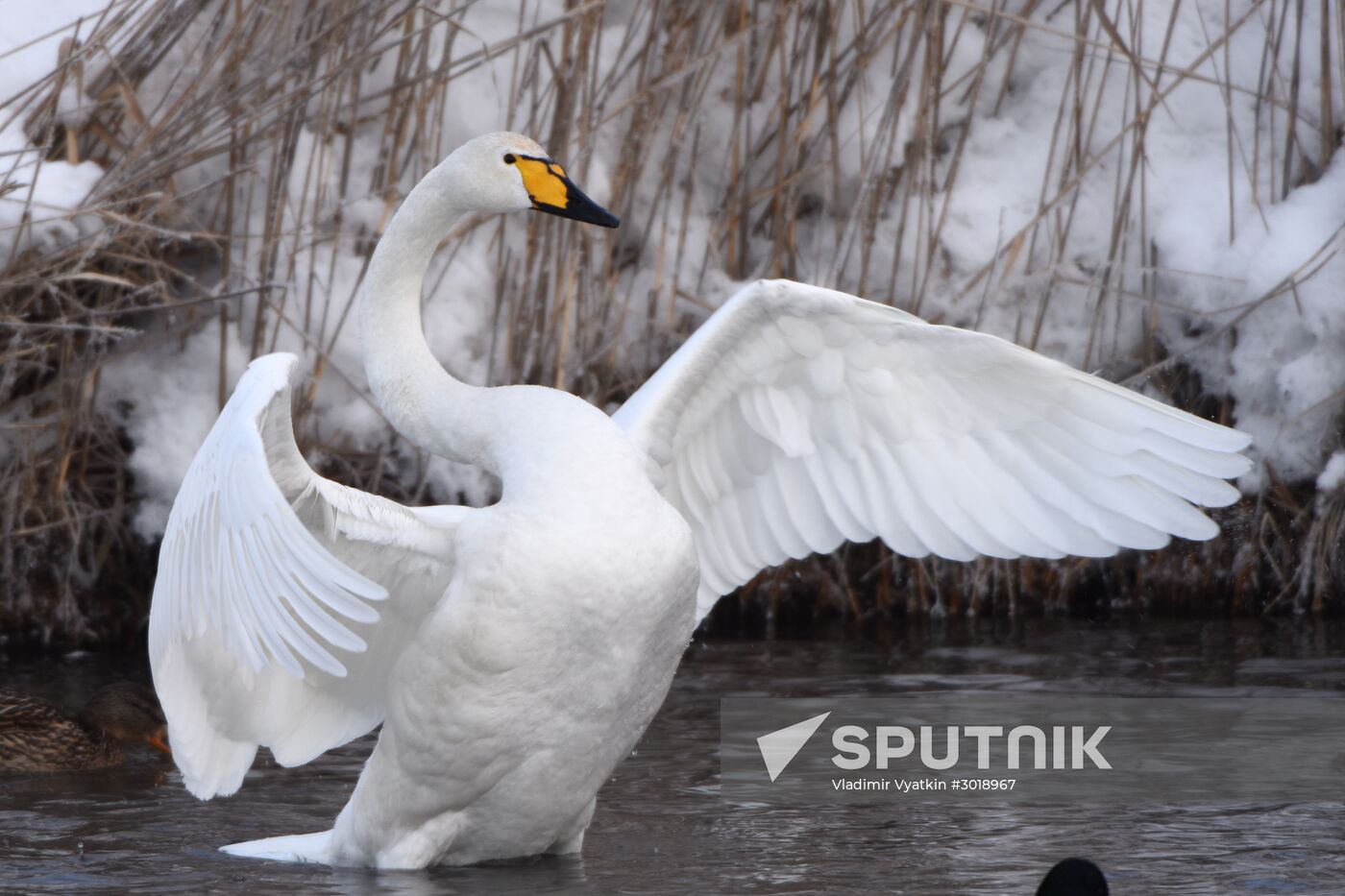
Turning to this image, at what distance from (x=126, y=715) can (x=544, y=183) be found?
2763 mm

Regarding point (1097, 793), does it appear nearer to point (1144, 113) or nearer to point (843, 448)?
point (843, 448)

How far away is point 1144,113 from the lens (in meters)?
7.19

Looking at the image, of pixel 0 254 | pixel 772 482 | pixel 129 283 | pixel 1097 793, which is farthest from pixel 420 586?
pixel 0 254

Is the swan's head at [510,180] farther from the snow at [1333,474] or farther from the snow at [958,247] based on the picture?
the snow at [1333,474]

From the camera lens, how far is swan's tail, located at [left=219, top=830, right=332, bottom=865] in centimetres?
473

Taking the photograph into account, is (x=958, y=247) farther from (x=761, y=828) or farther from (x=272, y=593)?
(x=272, y=593)

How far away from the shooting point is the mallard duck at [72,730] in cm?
597

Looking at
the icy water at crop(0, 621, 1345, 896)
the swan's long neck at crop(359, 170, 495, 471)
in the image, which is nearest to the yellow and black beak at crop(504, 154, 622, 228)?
the swan's long neck at crop(359, 170, 495, 471)

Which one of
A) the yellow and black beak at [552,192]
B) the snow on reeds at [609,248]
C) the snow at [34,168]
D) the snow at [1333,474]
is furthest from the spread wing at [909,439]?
the snow at [1333,474]

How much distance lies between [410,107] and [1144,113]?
9.57 feet

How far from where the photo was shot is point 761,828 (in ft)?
16.2

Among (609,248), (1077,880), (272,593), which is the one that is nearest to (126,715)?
(609,248)

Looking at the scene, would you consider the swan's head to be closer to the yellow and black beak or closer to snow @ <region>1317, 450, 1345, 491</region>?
the yellow and black beak

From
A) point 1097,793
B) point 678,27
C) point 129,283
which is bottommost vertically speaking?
point 1097,793
